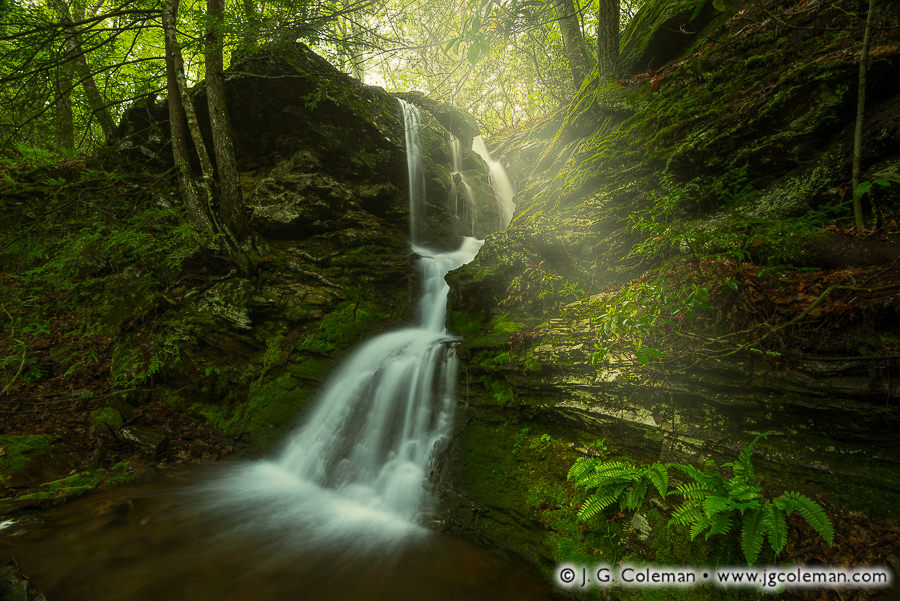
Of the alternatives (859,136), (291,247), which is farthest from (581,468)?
(291,247)

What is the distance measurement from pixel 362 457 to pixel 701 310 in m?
4.73

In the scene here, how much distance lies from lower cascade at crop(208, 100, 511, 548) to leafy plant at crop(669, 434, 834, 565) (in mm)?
2785

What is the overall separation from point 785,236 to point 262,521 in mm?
6534

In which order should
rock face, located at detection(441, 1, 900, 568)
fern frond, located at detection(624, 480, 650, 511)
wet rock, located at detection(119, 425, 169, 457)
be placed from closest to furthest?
rock face, located at detection(441, 1, 900, 568)
fern frond, located at detection(624, 480, 650, 511)
wet rock, located at detection(119, 425, 169, 457)

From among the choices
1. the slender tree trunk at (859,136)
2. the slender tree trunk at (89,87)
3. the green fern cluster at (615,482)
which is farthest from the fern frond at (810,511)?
the slender tree trunk at (89,87)

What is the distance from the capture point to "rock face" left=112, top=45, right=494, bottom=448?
6215 mm

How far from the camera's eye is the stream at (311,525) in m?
2.91

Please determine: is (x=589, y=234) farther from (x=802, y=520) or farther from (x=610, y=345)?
(x=802, y=520)

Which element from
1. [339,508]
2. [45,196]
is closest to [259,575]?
[339,508]

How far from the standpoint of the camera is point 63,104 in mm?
6664

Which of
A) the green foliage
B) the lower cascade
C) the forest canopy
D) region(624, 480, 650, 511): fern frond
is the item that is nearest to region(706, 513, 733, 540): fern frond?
region(624, 480, 650, 511): fern frond

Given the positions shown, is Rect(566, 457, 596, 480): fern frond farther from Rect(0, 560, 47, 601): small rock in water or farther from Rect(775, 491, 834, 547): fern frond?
Rect(0, 560, 47, 601): small rock in water

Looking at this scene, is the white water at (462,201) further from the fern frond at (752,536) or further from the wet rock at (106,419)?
the fern frond at (752,536)

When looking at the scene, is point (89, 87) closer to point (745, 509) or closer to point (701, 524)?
point (701, 524)
